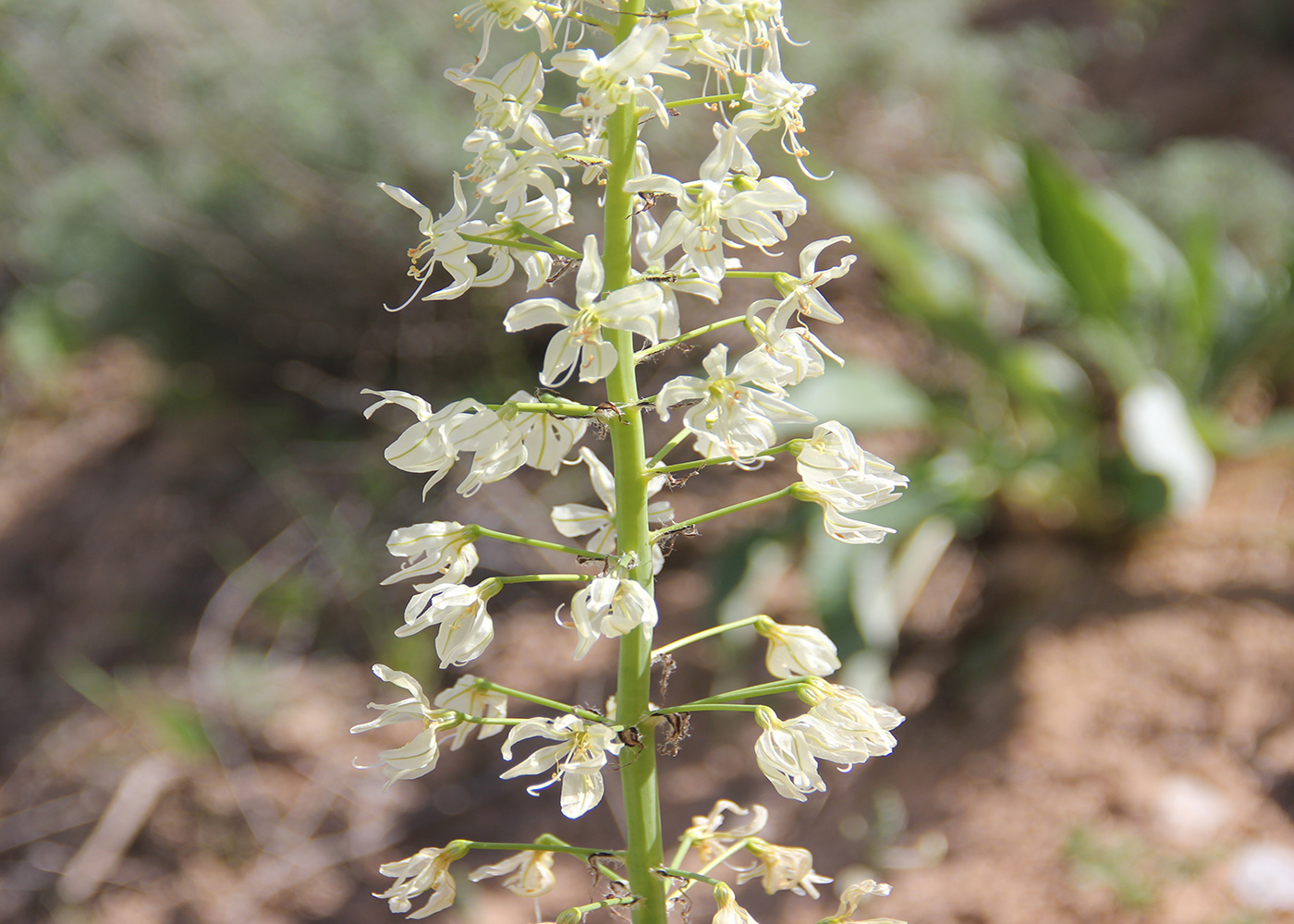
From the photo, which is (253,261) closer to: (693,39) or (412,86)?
(412,86)

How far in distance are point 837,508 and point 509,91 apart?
1.77 ft

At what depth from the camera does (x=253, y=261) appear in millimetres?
3779

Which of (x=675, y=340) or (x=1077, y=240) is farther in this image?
(x=1077, y=240)

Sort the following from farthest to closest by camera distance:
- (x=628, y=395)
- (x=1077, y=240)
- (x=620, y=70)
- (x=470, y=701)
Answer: (x=1077, y=240) < (x=470, y=701) < (x=628, y=395) < (x=620, y=70)

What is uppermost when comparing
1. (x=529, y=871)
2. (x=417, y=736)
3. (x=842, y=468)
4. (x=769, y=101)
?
(x=769, y=101)

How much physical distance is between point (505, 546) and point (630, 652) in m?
2.60

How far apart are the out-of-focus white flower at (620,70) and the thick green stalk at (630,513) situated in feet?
0.11

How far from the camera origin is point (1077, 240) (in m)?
2.87

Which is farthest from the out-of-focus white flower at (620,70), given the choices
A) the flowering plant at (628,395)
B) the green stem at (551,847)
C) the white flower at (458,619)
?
the green stem at (551,847)

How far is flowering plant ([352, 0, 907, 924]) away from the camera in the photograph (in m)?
0.90

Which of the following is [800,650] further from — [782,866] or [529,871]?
[529,871]

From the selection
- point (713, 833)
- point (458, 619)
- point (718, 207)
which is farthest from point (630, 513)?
point (713, 833)

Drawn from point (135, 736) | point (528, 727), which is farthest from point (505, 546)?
point (528, 727)

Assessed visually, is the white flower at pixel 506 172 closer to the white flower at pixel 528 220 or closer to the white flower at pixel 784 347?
the white flower at pixel 528 220
